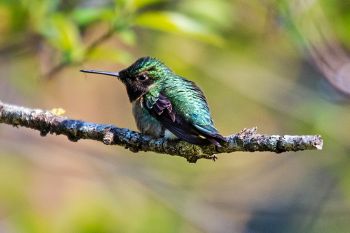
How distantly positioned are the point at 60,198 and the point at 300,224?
8.84 ft

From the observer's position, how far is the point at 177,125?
352cm

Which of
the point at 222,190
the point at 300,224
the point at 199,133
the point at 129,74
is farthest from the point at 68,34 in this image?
the point at 300,224

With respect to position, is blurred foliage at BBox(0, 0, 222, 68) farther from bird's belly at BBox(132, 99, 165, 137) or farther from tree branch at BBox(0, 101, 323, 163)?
tree branch at BBox(0, 101, 323, 163)

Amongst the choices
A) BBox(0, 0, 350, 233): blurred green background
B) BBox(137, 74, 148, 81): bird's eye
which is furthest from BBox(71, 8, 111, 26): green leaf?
BBox(137, 74, 148, 81): bird's eye

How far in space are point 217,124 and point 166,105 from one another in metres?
4.18

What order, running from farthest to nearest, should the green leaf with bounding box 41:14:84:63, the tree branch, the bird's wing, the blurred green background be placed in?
the blurred green background
the green leaf with bounding box 41:14:84:63
the bird's wing
the tree branch

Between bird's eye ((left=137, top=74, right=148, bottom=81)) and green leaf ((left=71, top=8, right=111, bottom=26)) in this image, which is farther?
green leaf ((left=71, top=8, right=111, bottom=26))

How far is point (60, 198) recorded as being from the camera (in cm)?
818

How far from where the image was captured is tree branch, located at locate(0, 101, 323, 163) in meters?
2.76

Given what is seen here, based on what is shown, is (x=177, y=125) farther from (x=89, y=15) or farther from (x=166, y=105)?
(x=89, y=15)

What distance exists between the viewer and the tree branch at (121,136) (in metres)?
2.76

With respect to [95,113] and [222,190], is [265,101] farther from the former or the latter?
[95,113]

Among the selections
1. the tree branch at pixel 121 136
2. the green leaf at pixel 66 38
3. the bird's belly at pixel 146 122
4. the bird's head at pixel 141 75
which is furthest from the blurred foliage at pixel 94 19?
the tree branch at pixel 121 136

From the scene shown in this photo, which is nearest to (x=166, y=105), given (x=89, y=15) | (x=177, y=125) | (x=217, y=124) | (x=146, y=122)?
(x=146, y=122)
